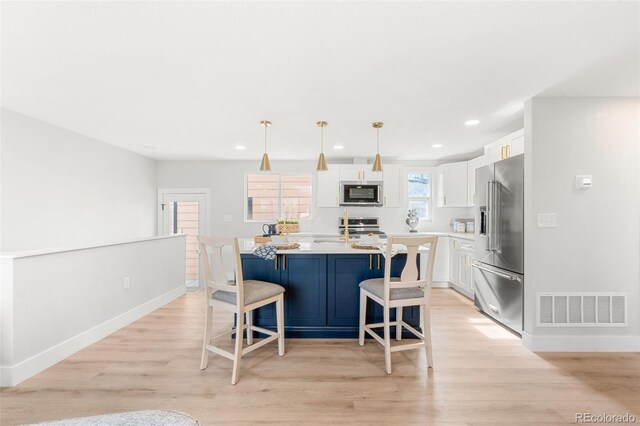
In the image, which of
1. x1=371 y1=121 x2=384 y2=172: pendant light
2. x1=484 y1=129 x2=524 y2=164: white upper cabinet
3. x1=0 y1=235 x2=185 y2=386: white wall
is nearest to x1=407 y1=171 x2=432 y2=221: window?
x1=484 y1=129 x2=524 y2=164: white upper cabinet

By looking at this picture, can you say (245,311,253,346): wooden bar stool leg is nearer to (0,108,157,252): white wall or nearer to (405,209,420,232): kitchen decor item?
(0,108,157,252): white wall

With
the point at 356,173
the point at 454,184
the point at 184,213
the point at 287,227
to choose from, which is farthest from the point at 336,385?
the point at 184,213

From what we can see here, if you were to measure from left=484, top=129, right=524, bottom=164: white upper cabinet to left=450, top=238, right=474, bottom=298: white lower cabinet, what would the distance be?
4.35ft

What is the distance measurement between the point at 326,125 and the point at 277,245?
150 centimetres

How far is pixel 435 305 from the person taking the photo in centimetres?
410

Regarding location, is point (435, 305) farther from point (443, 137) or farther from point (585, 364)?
point (443, 137)

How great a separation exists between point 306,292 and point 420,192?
11.6ft

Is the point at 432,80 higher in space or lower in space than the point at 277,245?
higher

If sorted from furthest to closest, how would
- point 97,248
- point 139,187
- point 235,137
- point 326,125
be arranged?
point 139,187 < point 235,137 < point 326,125 < point 97,248

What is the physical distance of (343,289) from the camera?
299cm

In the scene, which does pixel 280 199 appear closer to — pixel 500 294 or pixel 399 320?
pixel 399 320

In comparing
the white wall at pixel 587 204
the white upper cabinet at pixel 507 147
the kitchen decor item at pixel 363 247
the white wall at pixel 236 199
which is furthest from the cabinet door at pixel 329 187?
the white wall at pixel 587 204

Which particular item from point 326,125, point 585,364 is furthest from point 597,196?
point 326,125

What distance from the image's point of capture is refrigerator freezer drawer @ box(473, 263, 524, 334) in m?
2.94
